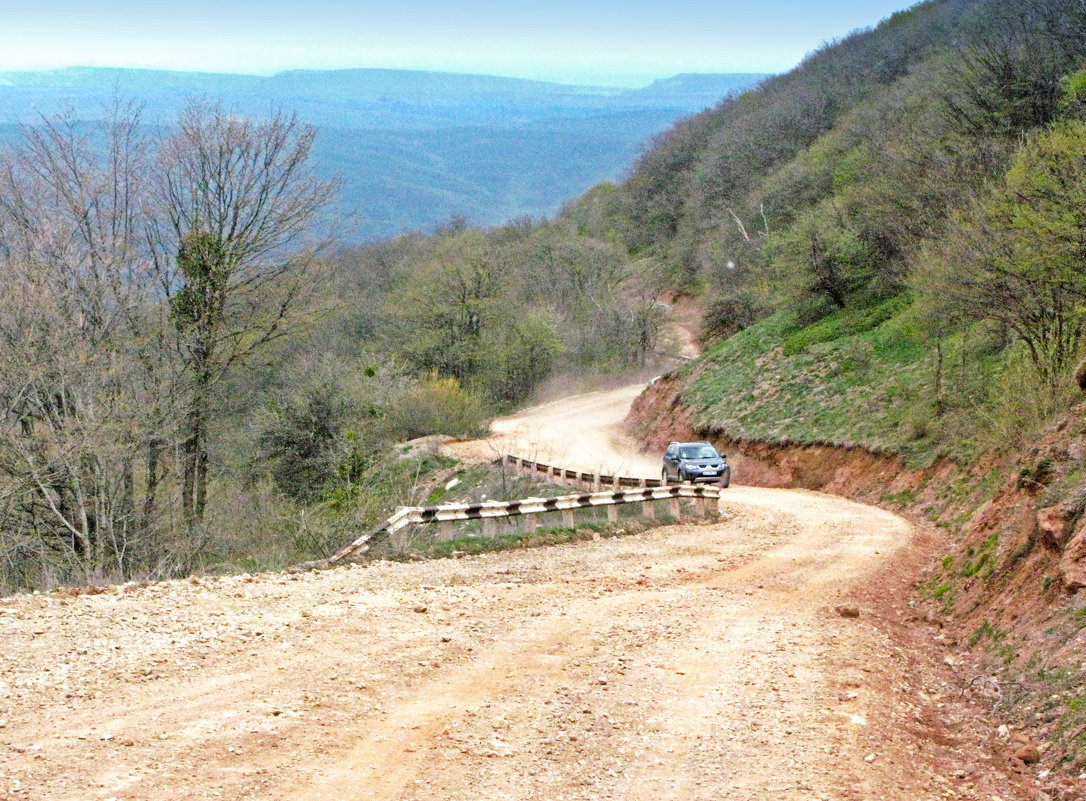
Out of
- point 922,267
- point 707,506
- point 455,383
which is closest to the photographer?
point 707,506

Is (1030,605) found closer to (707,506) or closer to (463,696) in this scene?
(463,696)

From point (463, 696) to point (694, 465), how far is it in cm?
2401

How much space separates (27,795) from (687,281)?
88658 mm

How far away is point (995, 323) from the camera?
29.9 m

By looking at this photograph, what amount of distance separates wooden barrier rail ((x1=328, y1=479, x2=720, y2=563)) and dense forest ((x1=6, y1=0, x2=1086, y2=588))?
6.43ft

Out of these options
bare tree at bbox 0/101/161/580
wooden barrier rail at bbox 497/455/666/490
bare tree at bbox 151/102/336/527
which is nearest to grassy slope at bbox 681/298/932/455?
wooden barrier rail at bbox 497/455/666/490

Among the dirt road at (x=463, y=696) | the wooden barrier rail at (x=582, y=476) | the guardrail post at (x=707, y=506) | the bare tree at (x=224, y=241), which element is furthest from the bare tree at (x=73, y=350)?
the guardrail post at (x=707, y=506)

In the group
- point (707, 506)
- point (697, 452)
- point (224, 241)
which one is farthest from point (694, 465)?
point (224, 241)

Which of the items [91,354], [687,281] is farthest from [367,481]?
[687,281]

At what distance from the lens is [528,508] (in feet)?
59.9

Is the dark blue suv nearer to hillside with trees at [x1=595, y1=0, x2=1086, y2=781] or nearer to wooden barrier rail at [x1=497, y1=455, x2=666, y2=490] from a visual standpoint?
wooden barrier rail at [x1=497, y1=455, x2=666, y2=490]

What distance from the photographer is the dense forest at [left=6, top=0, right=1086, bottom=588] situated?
67.9 ft

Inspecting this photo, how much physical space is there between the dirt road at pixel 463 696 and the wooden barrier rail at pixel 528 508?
1.71 metres

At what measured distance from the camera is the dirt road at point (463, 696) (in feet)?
23.6
